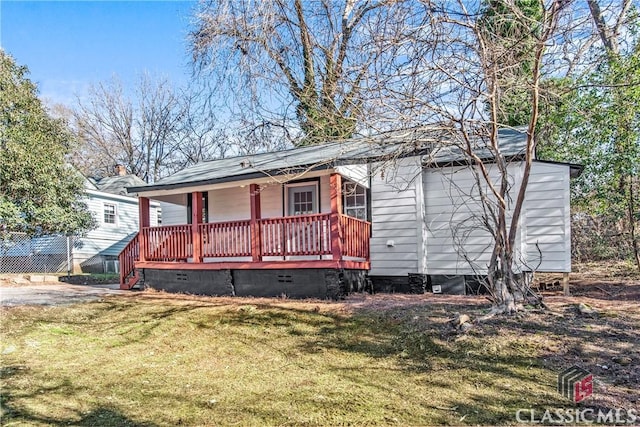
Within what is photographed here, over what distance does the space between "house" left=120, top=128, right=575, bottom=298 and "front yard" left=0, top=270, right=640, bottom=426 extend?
1426mm

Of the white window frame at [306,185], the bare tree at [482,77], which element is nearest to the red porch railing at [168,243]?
the white window frame at [306,185]

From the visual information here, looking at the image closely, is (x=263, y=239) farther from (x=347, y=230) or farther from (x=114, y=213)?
(x=114, y=213)

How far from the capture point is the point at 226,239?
962cm

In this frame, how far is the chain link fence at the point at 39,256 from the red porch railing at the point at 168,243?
746 cm

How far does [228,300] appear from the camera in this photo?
343 inches

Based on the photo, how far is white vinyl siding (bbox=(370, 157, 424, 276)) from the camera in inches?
373

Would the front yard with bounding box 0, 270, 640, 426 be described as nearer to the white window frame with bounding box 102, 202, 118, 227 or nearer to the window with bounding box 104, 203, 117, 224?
the white window frame with bounding box 102, 202, 118, 227

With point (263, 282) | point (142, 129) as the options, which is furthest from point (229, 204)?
point (142, 129)

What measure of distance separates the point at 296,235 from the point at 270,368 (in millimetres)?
4233

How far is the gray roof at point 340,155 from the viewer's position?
6.20 meters

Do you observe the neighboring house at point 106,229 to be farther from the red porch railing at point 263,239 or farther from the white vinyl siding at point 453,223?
the white vinyl siding at point 453,223

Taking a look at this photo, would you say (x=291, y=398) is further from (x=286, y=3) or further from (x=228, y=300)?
(x=286, y=3)

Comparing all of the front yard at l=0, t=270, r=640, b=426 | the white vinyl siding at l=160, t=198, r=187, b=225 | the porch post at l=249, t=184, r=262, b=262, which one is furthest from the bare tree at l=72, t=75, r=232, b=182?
the front yard at l=0, t=270, r=640, b=426

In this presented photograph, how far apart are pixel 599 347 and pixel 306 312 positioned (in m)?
4.33
